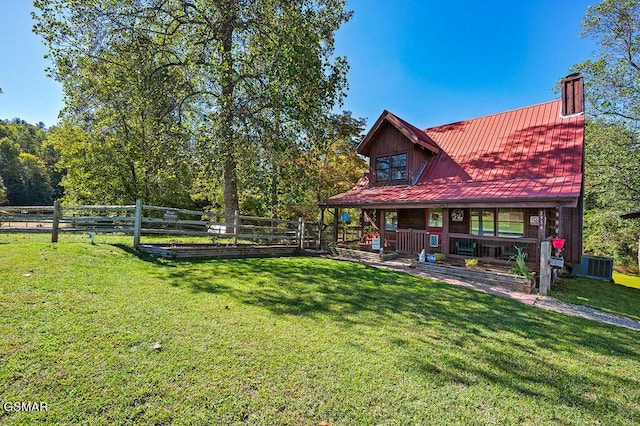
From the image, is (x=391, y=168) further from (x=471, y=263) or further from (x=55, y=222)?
(x=55, y=222)

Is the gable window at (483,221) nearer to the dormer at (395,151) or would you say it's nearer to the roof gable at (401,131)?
the dormer at (395,151)

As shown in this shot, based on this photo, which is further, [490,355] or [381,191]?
[381,191]

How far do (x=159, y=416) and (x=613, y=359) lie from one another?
5509 mm

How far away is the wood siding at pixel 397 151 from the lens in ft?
46.2

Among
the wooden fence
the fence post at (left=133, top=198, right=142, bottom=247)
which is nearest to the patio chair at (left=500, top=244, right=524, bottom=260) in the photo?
the wooden fence

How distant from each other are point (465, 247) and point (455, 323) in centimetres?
757

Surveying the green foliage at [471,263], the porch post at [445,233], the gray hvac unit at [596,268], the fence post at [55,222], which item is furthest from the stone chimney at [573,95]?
the fence post at [55,222]

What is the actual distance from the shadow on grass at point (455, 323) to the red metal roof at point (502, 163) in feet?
12.7

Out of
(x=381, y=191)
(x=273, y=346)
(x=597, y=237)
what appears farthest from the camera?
(x=597, y=237)

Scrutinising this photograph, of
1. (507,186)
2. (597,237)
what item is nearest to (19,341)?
(507,186)

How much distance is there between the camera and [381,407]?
2727mm

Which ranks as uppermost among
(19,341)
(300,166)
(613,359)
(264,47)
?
(264,47)

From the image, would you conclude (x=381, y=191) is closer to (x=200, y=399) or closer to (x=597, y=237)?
(x=200, y=399)

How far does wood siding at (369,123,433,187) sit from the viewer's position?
1407cm
